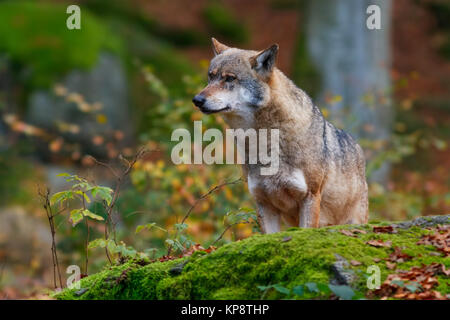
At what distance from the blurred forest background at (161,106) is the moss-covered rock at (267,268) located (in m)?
0.46

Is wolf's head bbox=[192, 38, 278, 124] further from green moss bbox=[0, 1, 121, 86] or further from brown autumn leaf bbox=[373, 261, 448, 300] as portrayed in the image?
green moss bbox=[0, 1, 121, 86]

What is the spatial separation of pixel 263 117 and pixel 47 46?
1069 centimetres

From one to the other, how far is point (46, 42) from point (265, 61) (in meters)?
10.7

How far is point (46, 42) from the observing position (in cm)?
1575

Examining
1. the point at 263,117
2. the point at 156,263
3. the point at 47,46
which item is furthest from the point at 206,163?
Result: the point at 47,46

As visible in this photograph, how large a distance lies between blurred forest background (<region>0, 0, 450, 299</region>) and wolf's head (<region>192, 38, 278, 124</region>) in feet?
3.38

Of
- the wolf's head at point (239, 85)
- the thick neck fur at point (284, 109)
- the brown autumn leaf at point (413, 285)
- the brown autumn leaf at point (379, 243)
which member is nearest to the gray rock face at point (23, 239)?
the wolf's head at point (239, 85)

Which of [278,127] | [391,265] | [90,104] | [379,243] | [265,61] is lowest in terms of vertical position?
[391,265]

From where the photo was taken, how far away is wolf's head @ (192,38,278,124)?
605 cm

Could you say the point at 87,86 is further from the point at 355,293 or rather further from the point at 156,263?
the point at 355,293

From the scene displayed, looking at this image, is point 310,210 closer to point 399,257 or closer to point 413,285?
point 399,257

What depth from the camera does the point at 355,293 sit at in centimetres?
418

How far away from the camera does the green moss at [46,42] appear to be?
1528cm

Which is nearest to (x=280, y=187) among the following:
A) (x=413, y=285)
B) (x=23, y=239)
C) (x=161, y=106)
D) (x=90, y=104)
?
(x=413, y=285)
